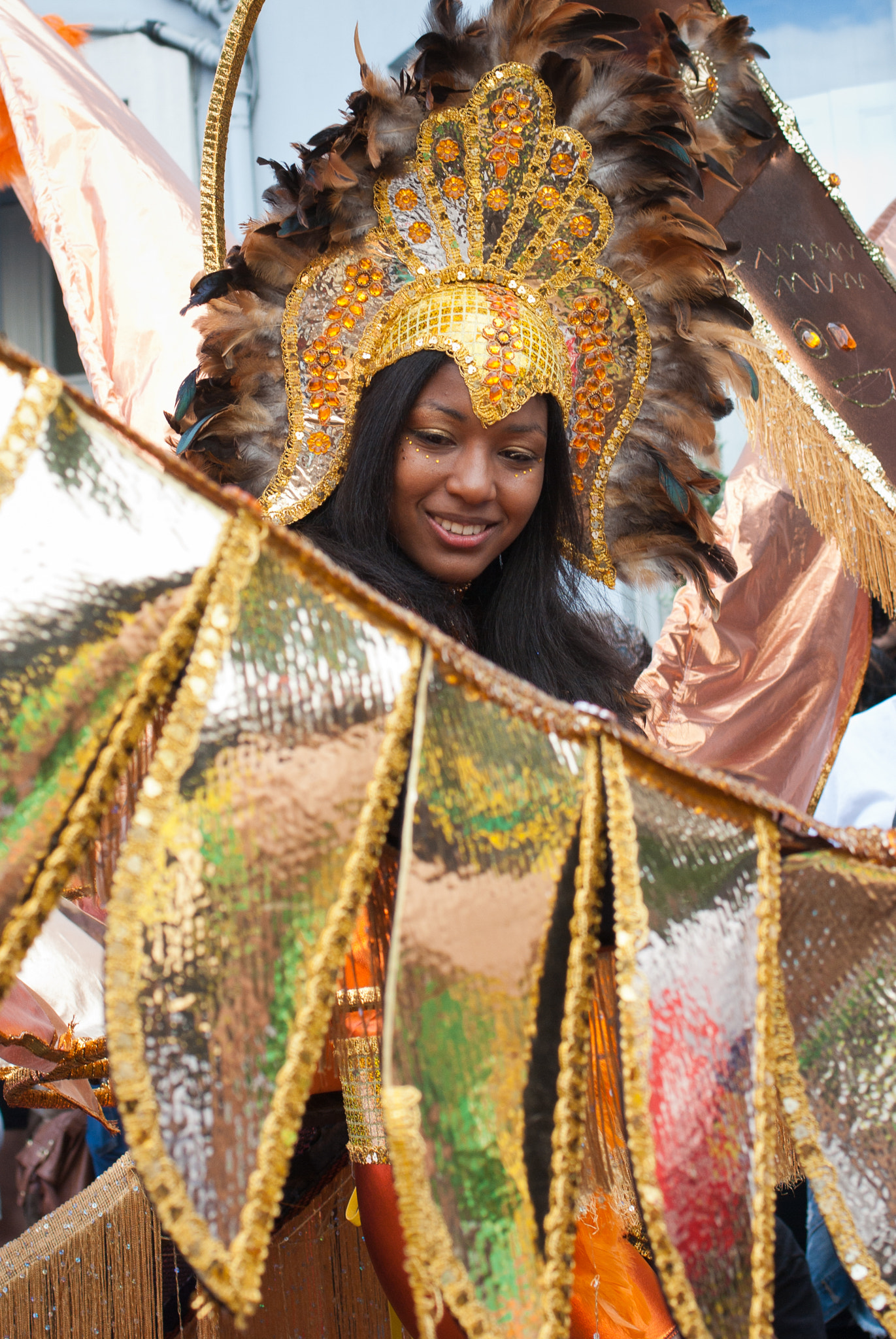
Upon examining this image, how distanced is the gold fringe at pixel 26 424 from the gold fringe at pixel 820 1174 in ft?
1.85

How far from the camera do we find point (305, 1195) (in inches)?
52.2

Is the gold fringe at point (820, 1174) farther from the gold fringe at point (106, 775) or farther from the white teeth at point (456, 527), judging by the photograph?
A: the white teeth at point (456, 527)

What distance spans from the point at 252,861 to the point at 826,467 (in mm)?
1451

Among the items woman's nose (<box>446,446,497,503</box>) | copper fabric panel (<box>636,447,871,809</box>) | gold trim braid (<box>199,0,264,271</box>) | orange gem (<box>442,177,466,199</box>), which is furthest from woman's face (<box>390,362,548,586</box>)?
copper fabric panel (<box>636,447,871,809</box>)

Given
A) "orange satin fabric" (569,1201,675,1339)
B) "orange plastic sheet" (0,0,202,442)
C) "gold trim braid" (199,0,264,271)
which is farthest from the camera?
"orange plastic sheet" (0,0,202,442)

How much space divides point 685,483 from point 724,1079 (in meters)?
1.15

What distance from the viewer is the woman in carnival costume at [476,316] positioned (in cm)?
139

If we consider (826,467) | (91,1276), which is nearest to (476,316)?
(826,467)

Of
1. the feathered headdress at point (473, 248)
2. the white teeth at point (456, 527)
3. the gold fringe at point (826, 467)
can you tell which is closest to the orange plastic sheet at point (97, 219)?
the feathered headdress at point (473, 248)

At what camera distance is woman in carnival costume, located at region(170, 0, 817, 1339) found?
4.56 feet

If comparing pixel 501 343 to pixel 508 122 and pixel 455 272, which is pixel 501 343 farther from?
pixel 508 122

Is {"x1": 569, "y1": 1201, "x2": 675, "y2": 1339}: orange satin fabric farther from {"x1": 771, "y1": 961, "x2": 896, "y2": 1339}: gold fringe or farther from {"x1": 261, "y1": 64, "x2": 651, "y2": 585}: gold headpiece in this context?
{"x1": 261, "y1": 64, "x2": 651, "y2": 585}: gold headpiece

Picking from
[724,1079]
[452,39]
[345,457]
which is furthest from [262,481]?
[724,1079]

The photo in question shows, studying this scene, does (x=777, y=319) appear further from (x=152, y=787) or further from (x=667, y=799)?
(x=152, y=787)
